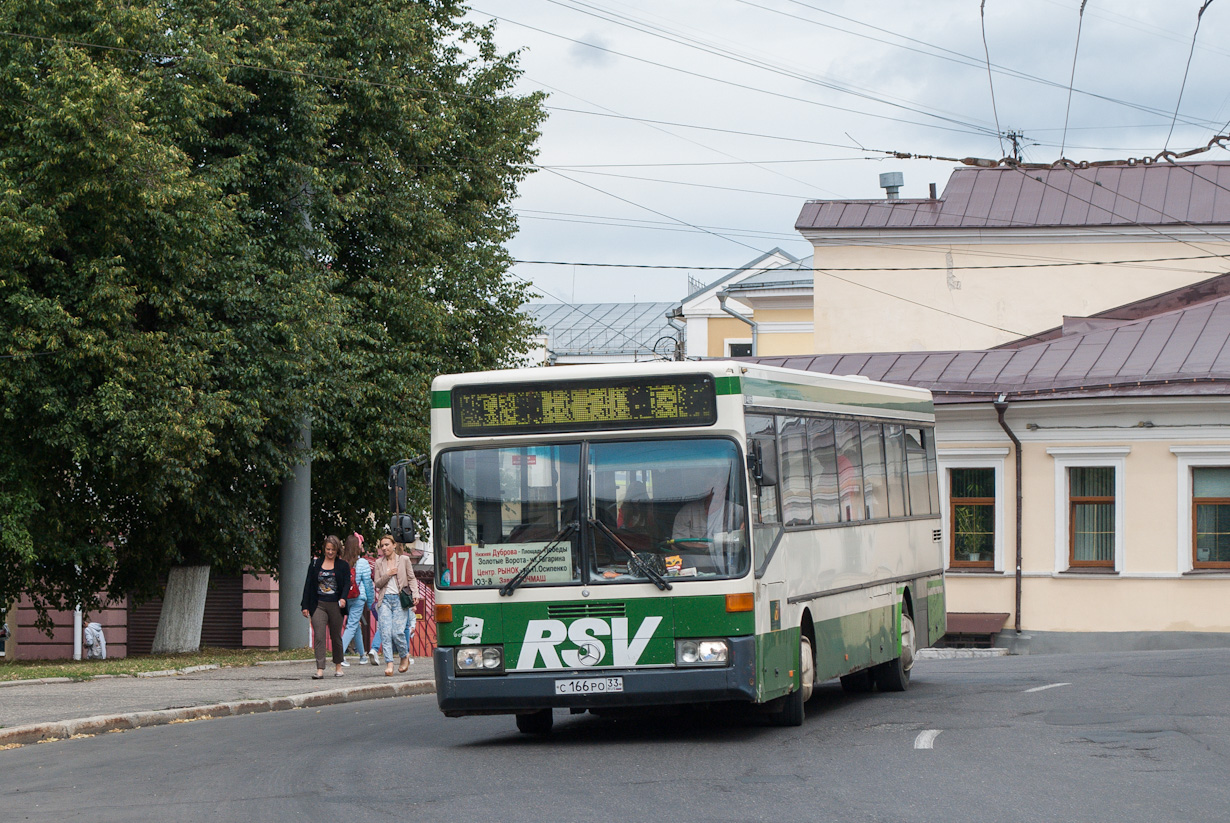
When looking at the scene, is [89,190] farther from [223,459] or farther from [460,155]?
[460,155]

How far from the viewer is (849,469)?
1454 centimetres

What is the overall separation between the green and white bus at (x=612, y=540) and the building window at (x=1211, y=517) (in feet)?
66.8

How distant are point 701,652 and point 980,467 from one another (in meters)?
22.3

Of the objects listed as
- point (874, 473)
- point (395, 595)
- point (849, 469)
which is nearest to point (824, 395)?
point (849, 469)

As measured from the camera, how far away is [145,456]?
2258cm

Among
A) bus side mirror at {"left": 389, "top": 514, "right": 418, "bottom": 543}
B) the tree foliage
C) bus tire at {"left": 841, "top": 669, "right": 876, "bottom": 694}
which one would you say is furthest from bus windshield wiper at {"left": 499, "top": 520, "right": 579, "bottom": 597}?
the tree foliage

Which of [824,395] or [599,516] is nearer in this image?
[599,516]

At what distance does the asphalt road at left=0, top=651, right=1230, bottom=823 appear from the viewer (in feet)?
29.4

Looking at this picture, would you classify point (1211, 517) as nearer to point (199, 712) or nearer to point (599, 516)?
point (199, 712)

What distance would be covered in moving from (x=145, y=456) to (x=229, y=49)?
629 cm

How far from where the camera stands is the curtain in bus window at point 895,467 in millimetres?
15867

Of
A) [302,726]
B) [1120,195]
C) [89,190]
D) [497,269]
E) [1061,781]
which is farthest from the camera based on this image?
[1120,195]

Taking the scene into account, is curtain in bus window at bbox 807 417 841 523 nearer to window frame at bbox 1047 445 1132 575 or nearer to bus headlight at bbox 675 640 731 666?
bus headlight at bbox 675 640 731 666

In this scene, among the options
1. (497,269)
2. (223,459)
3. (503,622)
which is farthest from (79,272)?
(503,622)
